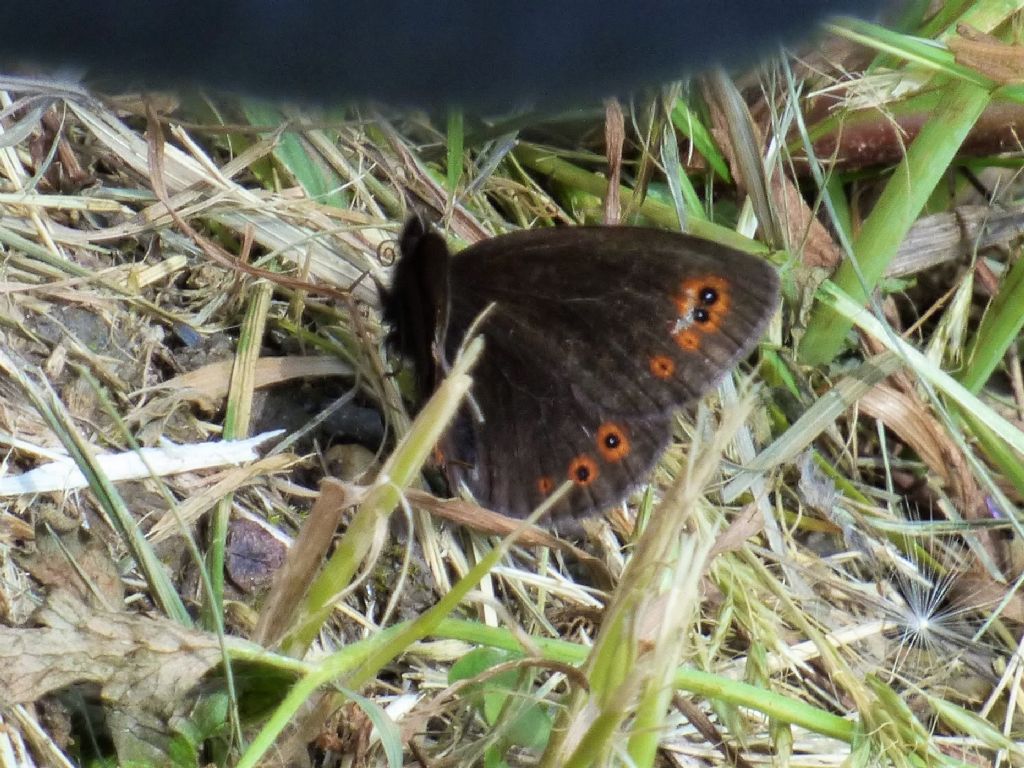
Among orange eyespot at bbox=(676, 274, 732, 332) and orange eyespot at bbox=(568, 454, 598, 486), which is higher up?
orange eyespot at bbox=(676, 274, 732, 332)

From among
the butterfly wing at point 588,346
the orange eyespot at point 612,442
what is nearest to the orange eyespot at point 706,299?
the butterfly wing at point 588,346

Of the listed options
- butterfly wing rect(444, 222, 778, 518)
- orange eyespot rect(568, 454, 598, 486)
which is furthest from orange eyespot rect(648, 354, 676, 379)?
orange eyespot rect(568, 454, 598, 486)

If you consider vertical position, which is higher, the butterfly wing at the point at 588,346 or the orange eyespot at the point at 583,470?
the butterfly wing at the point at 588,346

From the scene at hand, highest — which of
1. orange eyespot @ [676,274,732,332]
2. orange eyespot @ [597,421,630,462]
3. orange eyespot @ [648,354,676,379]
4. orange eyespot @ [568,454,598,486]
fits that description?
orange eyespot @ [676,274,732,332]

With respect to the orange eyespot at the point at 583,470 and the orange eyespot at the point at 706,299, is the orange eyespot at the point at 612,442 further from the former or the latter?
the orange eyespot at the point at 706,299

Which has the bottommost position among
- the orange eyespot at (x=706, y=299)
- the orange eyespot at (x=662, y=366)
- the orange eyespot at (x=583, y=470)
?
the orange eyespot at (x=583, y=470)

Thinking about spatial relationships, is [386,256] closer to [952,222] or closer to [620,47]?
[952,222]

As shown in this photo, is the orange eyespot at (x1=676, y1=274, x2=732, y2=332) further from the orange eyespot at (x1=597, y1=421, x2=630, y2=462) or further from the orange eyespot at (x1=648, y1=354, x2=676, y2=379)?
the orange eyespot at (x1=597, y1=421, x2=630, y2=462)

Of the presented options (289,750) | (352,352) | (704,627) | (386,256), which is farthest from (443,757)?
(386,256)

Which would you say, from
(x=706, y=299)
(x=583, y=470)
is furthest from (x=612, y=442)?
(x=706, y=299)
